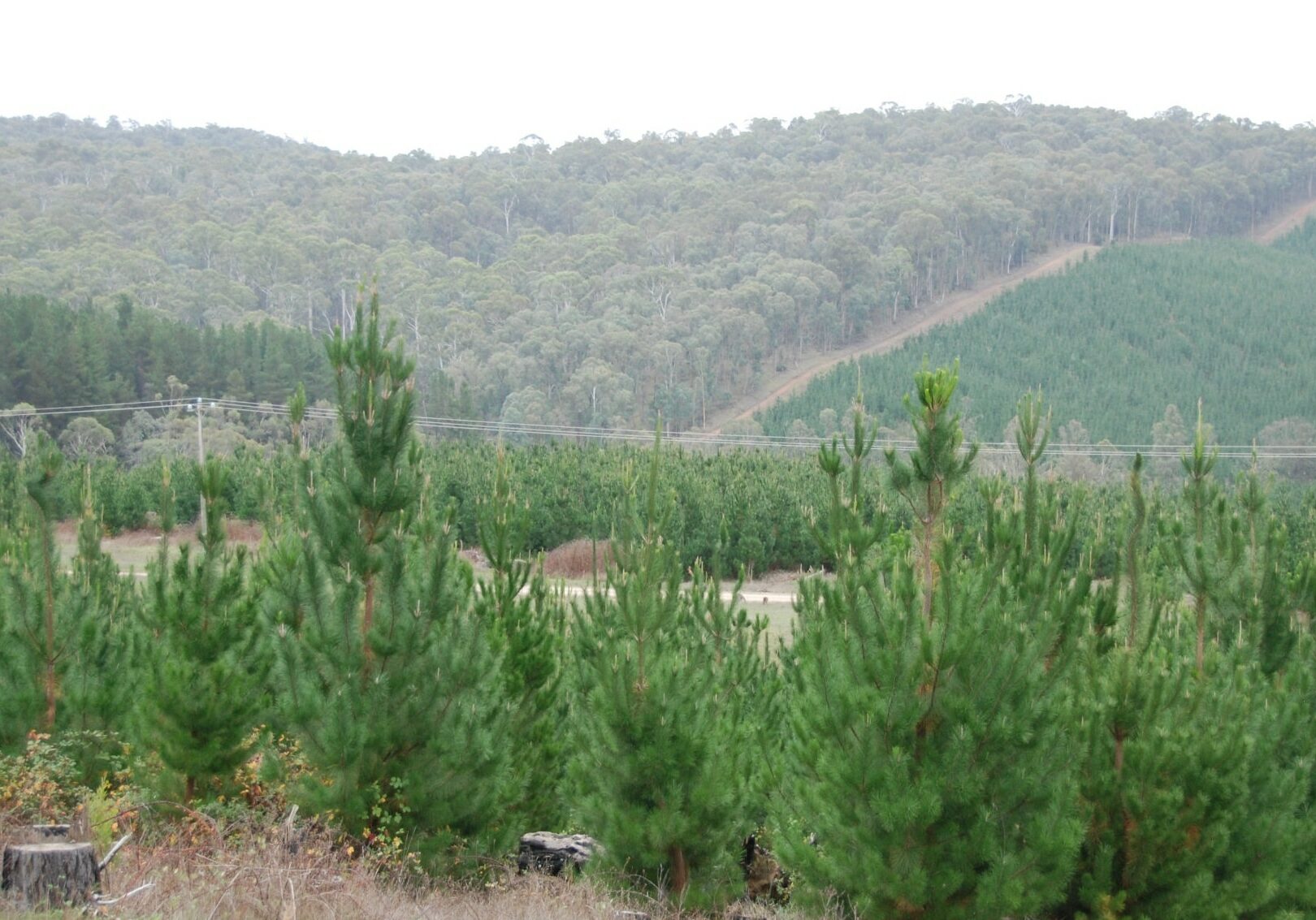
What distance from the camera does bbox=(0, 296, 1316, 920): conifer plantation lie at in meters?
7.51

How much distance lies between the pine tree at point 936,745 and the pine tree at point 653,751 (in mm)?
922

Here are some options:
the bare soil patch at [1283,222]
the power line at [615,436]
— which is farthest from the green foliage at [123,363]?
the bare soil patch at [1283,222]

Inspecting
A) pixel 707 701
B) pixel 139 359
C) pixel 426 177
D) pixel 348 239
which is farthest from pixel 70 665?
pixel 426 177

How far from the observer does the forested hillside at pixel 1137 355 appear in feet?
225

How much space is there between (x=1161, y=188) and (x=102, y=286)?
78532 millimetres

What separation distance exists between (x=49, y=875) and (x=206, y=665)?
3.06 meters

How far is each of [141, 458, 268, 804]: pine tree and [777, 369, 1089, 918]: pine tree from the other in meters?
4.00

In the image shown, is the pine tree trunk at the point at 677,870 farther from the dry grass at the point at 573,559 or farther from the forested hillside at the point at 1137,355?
the forested hillside at the point at 1137,355

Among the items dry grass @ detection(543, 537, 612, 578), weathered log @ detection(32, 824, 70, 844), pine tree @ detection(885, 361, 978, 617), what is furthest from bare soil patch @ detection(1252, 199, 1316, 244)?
weathered log @ detection(32, 824, 70, 844)

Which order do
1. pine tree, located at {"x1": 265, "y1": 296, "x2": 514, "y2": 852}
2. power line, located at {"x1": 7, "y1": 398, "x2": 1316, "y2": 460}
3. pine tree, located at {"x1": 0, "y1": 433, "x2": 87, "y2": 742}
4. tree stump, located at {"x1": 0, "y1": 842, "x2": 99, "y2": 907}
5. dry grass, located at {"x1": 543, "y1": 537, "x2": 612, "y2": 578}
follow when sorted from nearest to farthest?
tree stump, located at {"x1": 0, "y1": 842, "x2": 99, "y2": 907} → pine tree, located at {"x1": 265, "y1": 296, "x2": 514, "y2": 852} → pine tree, located at {"x1": 0, "y1": 433, "x2": 87, "y2": 742} → dry grass, located at {"x1": 543, "y1": 537, "x2": 612, "y2": 578} → power line, located at {"x1": 7, "y1": 398, "x2": 1316, "y2": 460}

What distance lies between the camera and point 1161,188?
108000mm

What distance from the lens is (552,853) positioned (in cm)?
995

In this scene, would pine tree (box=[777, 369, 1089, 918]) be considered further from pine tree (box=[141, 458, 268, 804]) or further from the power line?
the power line

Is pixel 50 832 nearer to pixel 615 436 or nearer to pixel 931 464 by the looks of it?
pixel 931 464
